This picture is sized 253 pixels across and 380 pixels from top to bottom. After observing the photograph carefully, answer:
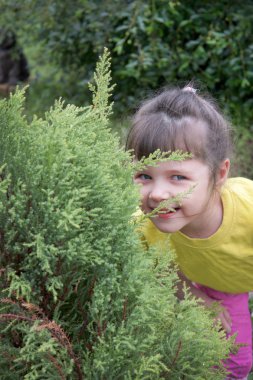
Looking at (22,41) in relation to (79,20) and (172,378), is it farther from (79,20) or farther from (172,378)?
(172,378)

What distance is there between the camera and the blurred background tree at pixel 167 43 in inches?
243

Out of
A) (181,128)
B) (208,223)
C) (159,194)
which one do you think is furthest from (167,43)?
(159,194)

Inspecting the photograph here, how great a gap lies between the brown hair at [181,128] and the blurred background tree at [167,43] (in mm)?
3238

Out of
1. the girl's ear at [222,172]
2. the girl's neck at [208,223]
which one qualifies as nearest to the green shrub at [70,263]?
the girl's ear at [222,172]

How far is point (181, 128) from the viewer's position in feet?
7.99

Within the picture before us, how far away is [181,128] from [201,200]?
266 millimetres

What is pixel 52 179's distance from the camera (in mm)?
1642

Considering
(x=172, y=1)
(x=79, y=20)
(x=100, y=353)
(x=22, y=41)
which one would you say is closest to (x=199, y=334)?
(x=100, y=353)

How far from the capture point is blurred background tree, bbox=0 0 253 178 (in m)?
6.17

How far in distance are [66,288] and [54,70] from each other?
254 inches

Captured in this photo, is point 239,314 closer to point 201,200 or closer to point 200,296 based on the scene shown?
point 200,296

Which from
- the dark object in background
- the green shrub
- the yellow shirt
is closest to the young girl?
the yellow shirt

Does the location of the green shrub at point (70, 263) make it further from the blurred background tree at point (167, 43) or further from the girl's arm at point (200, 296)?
the blurred background tree at point (167, 43)

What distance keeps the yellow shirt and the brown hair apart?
261mm
